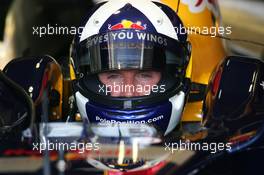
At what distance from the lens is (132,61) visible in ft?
7.20

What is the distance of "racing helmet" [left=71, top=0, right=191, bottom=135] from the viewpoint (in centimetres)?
219

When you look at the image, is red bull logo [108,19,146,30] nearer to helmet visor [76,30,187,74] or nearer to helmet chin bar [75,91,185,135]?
helmet visor [76,30,187,74]

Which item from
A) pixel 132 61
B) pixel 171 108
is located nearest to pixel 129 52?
pixel 132 61

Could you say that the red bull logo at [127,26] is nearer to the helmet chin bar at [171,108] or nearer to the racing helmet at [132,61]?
the racing helmet at [132,61]

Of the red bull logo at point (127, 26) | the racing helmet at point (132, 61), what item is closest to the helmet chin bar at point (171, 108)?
the racing helmet at point (132, 61)

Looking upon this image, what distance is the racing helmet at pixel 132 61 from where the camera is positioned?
2188 millimetres

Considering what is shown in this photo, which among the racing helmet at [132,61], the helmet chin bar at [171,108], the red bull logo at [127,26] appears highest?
the red bull logo at [127,26]

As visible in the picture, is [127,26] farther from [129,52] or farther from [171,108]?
[171,108]

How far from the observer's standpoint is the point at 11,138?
1797 millimetres

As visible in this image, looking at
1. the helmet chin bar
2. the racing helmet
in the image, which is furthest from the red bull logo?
the helmet chin bar

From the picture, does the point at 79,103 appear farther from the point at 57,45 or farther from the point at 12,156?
the point at 57,45

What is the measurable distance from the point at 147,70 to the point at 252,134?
23.6 inches

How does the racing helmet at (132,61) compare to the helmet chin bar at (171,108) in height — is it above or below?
above

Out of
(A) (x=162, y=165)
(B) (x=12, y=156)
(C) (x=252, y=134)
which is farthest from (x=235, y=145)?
(B) (x=12, y=156)
